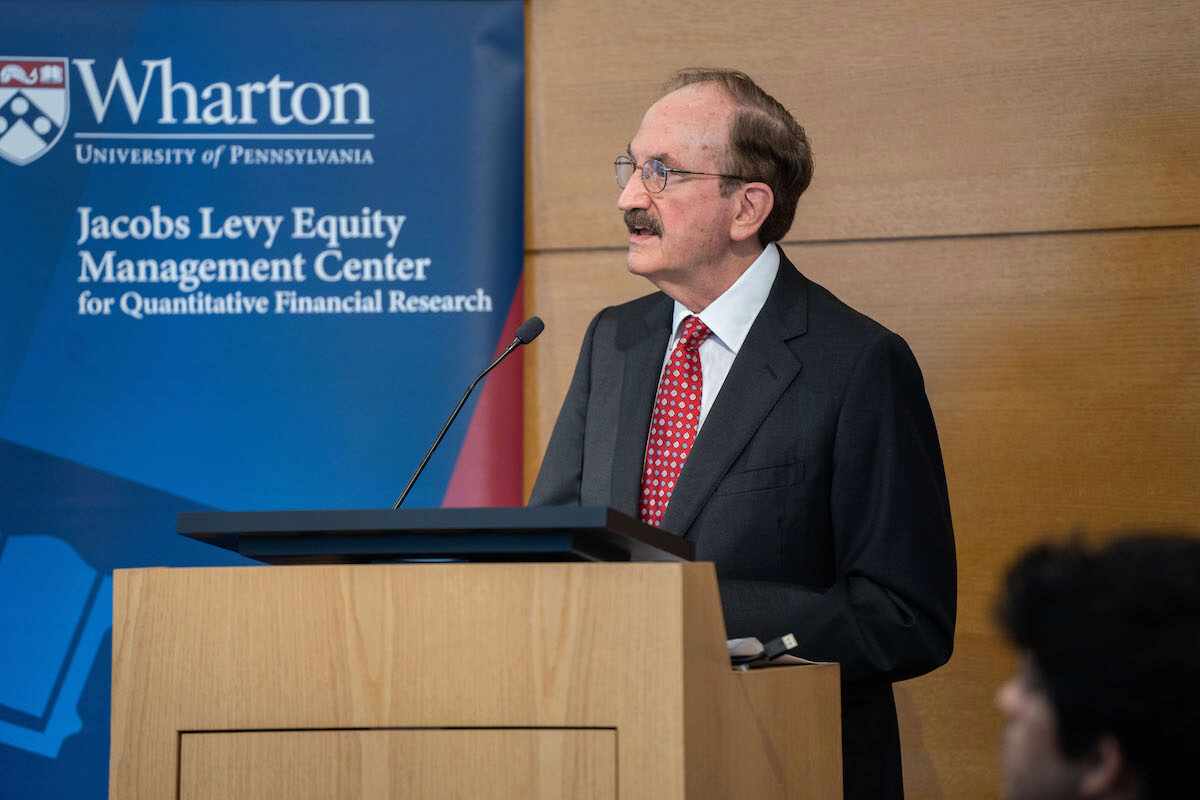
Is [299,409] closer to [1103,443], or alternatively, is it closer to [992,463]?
[992,463]

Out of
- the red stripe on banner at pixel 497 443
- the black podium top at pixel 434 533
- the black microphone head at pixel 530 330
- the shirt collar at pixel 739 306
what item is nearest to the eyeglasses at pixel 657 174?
the shirt collar at pixel 739 306

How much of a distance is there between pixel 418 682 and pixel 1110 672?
0.77 meters

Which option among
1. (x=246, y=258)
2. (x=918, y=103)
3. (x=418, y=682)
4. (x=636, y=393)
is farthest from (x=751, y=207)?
(x=418, y=682)

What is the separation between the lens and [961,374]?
340 centimetres

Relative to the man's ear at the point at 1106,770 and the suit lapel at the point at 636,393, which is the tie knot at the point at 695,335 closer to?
the suit lapel at the point at 636,393

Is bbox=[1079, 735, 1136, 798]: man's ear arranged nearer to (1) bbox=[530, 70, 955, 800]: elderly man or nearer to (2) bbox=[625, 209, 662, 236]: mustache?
(1) bbox=[530, 70, 955, 800]: elderly man

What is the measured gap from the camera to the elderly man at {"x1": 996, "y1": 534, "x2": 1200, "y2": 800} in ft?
3.02

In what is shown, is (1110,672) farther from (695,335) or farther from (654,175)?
(654,175)

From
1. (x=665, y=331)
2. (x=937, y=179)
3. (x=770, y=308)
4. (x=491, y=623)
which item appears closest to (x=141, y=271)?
(x=665, y=331)

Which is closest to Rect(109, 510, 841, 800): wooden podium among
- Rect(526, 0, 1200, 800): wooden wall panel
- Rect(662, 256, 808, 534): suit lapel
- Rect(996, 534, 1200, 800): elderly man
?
Rect(996, 534, 1200, 800): elderly man

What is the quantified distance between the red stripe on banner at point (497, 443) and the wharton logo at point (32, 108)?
124cm

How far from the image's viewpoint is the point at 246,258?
3.40 m

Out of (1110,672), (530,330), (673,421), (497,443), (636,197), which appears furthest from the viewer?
(497,443)

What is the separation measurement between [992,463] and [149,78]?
91.5 inches
